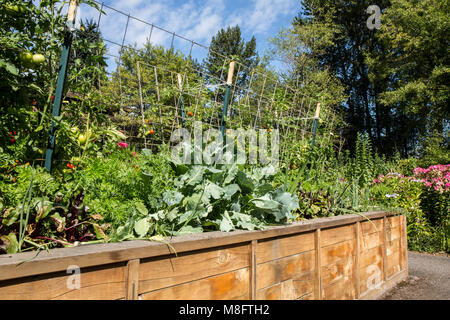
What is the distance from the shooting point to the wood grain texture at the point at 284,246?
1.58 metres

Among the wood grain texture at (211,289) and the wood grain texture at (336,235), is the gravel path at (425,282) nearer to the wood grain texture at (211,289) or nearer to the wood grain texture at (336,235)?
the wood grain texture at (336,235)

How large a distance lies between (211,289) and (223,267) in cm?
10

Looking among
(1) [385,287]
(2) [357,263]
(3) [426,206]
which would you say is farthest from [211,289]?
(3) [426,206]

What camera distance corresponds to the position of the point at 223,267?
138 centimetres

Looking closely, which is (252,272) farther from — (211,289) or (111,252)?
(111,252)

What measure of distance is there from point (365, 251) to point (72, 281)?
7.23ft

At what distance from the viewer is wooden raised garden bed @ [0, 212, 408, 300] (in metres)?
0.88

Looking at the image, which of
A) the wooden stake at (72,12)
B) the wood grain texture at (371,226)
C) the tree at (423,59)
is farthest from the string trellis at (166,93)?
the tree at (423,59)

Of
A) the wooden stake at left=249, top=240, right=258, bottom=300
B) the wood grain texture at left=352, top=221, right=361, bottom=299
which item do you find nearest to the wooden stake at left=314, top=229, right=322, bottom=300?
the wood grain texture at left=352, top=221, right=361, bottom=299

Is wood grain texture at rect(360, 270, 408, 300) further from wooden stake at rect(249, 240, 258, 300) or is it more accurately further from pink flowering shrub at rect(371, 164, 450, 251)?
pink flowering shrub at rect(371, 164, 450, 251)

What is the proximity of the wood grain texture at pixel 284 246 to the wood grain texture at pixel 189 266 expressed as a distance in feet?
0.38

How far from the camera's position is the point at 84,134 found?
5.30 feet

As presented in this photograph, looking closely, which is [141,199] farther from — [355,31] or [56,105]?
[355,31]

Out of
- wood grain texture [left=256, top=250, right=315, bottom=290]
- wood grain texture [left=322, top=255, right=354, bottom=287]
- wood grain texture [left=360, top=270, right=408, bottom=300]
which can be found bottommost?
wood grain texture [left=360, top=270, right=408, bottom=300]
